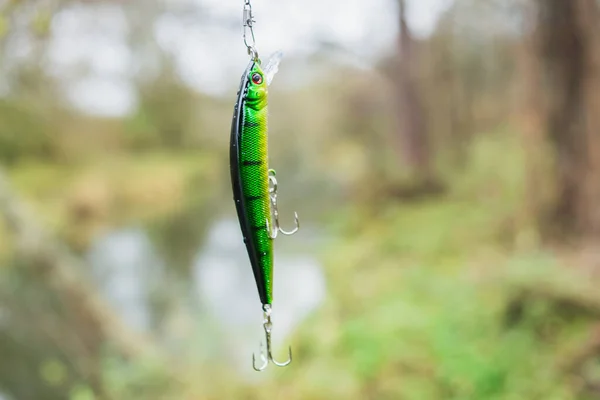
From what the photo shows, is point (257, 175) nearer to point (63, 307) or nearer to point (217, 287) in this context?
point (63, 307)

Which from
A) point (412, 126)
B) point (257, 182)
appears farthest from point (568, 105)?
point (257, 182)

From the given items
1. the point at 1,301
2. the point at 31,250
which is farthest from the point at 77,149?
the point at 1,301

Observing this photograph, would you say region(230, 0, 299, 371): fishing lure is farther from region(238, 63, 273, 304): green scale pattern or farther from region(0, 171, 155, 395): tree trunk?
region(0, 171, 155, 395): tree trunk

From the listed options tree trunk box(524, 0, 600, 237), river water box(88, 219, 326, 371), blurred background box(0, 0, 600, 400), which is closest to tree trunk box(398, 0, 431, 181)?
blurred background box(0, 0, 600, 400)

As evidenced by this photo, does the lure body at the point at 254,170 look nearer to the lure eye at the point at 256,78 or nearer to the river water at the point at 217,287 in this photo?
the lure eye at the point at 256,78

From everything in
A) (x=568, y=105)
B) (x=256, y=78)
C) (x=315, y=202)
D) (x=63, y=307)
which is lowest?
(x=63, y=307)

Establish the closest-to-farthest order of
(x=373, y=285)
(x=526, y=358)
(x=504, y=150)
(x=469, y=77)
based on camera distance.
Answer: (x=526, y=358)
(x=373, y=285)
(x=504, y=150)
(x=469, y=77)

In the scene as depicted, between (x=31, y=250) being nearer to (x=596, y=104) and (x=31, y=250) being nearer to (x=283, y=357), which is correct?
(x=283, y=357)

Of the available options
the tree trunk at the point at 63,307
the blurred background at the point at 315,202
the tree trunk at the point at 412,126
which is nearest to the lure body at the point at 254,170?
the blurred background at the point at 315,202
